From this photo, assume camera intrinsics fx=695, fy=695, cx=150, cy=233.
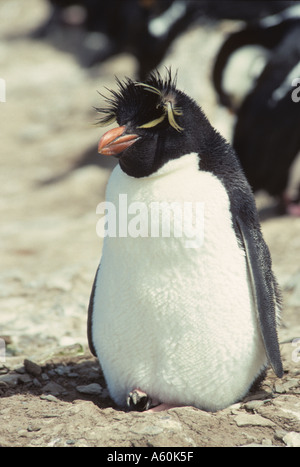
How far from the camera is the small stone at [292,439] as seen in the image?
1967 millimetres

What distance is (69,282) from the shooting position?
393cm

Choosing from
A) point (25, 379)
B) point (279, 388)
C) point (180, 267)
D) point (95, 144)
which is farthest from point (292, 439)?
point (95, 144)

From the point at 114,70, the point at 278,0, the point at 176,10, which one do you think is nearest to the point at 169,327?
the point at 278,0

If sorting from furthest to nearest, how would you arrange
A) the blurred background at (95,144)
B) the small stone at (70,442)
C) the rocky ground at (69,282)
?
the blurred background at (95,144) → the rocky ground at (69,282) → the small stone at (70,442)

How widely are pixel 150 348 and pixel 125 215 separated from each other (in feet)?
1.44

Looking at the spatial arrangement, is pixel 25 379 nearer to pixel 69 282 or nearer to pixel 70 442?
pixel 70 442

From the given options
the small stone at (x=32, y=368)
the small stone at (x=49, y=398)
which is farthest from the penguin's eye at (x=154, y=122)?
the small stone at (x=32, y=368)

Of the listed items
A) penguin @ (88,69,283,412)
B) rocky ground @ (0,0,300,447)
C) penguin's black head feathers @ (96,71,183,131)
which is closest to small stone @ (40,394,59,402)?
rocky ground @ (0,0,300,447)

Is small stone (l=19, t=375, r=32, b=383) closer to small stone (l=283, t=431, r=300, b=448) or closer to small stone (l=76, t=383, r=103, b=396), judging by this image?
small stone (l=76, t=383, r=103, b=396)

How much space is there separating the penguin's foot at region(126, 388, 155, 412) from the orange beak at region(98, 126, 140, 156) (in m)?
0.78

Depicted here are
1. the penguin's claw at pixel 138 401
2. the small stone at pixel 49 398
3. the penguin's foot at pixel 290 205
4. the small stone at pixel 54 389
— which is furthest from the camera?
the penguin's foot at pixel 290 205

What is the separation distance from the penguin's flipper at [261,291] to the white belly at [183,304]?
0.03 metres

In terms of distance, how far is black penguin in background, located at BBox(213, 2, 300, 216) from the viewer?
503 cm

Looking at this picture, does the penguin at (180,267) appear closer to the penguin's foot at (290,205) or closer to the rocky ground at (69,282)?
the rocky ground at (69,282)
